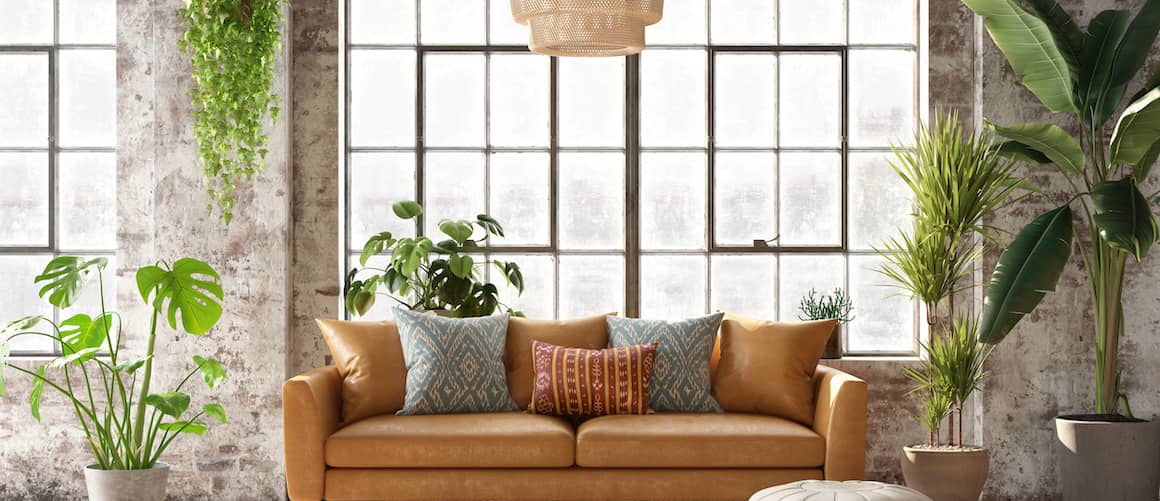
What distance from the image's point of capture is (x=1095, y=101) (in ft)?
15.4

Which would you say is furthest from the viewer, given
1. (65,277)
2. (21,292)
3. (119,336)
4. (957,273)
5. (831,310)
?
(21,292)

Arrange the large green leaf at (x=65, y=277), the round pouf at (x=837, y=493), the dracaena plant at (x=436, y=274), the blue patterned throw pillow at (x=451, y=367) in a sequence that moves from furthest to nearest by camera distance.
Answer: the dracaena plant at (x=436, y=274) < the blue patterned throw pillow at (x=451, y=367) < the large green leaf at (x=65, y=277) < the round pouf at (x=837, y=493)

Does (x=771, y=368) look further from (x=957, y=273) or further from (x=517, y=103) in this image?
(x=517, y=103)

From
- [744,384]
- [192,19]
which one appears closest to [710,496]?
[744,384]

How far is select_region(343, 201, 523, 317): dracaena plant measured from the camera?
16.4 ft

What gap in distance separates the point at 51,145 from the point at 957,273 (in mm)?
4818

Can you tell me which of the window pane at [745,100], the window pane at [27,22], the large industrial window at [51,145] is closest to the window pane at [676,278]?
the window pane at [745,100]

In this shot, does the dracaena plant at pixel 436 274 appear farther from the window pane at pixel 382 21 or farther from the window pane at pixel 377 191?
the window pane at pixel 382 21

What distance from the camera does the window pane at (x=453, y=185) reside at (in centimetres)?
564

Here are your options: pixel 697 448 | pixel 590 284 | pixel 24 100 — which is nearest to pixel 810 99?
pixel 590 284

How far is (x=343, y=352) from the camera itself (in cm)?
458

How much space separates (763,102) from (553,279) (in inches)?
60.8

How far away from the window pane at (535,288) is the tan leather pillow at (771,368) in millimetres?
1281

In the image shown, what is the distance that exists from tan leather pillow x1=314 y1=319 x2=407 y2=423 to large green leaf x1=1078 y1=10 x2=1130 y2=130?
3.39 meters
